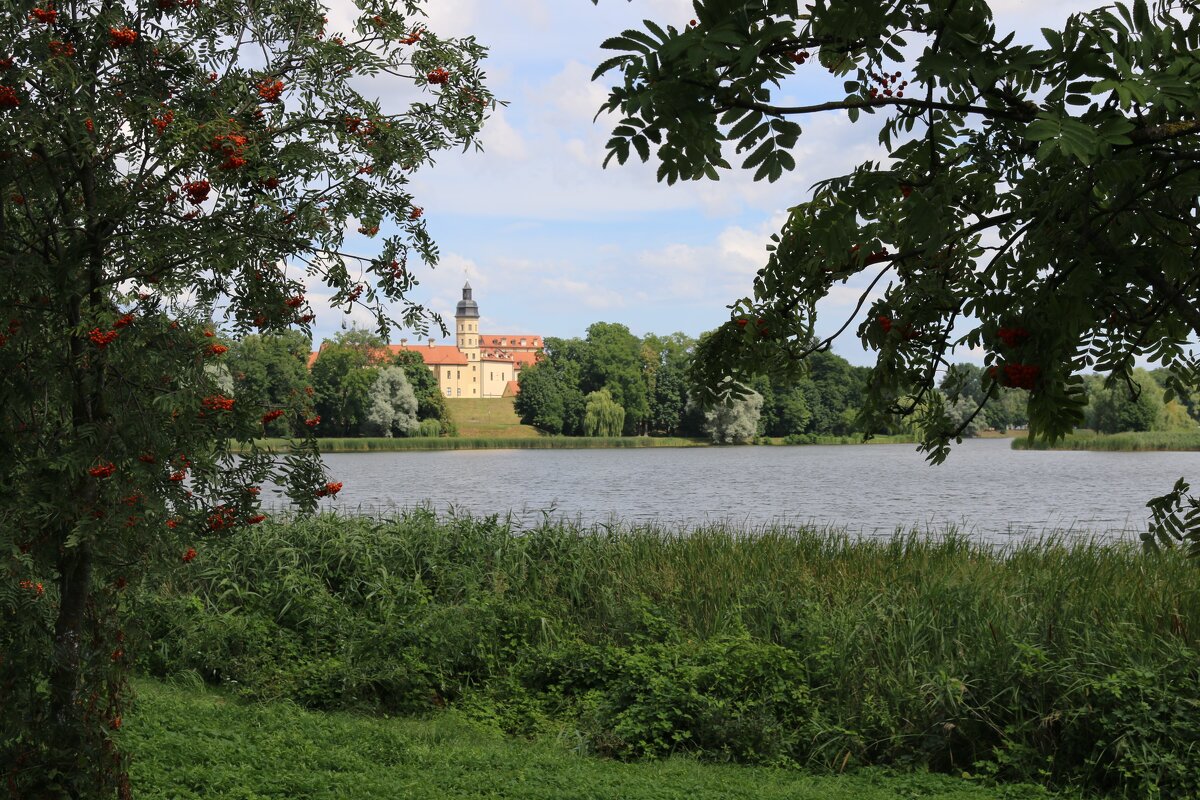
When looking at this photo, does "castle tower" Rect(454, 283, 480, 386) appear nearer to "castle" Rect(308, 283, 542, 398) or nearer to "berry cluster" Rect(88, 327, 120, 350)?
"castle" Rect(308, 283, 542, 398)

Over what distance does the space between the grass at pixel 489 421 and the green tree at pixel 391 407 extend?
6.77 m

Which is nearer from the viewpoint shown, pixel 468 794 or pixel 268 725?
pixel 468 794

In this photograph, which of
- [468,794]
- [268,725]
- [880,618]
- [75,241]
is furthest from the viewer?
[880,618]

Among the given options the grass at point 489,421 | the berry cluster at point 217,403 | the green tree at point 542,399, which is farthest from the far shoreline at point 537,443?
the berry cluster at point 217,403

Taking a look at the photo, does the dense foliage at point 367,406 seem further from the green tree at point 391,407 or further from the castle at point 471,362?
the castle at point 471,362

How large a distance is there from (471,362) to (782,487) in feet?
335

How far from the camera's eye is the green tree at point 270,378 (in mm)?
4797

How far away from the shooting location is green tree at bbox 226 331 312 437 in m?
4.80

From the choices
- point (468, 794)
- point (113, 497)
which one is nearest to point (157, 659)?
point (468, 794)

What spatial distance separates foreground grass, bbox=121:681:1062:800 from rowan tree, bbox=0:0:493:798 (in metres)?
0.91

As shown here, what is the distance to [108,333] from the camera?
407 centimetres

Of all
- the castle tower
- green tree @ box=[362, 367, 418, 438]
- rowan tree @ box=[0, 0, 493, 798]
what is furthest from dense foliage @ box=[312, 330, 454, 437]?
the castle tower

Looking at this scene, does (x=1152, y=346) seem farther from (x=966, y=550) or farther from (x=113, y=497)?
(x=966, y=550)

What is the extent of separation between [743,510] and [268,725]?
1705cm
